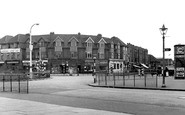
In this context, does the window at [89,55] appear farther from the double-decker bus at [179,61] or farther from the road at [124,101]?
the road at [124,101]

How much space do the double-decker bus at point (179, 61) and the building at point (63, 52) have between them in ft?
147

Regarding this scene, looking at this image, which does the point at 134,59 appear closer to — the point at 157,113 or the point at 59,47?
the point at 59,47

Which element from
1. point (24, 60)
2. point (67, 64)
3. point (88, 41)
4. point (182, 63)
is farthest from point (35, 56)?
point (182, 63)

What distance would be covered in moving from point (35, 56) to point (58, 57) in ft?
25.8

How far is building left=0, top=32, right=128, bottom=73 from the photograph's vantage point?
79.7m

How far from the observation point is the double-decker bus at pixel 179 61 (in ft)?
112

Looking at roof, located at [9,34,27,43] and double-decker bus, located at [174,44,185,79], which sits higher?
roof, located at [9,34,27,43]

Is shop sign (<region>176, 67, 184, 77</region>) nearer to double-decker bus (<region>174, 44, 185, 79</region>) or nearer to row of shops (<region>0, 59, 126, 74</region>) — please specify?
double-decker bus (<region>174, 44, 185, 79</region>)

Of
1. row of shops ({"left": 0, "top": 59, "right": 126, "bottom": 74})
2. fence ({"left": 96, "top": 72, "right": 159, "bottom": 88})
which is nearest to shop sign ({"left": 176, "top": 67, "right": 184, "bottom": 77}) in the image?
fence ({"left": 96, "top": 72, "right": 159, "bottom": 88})

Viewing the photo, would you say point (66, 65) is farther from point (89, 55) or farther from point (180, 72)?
point (180, 72)

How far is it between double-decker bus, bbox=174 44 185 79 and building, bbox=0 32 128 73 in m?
44.7

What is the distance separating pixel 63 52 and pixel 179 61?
5124 centimetres

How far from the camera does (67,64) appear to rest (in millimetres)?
78188

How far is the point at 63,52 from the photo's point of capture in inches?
3206
